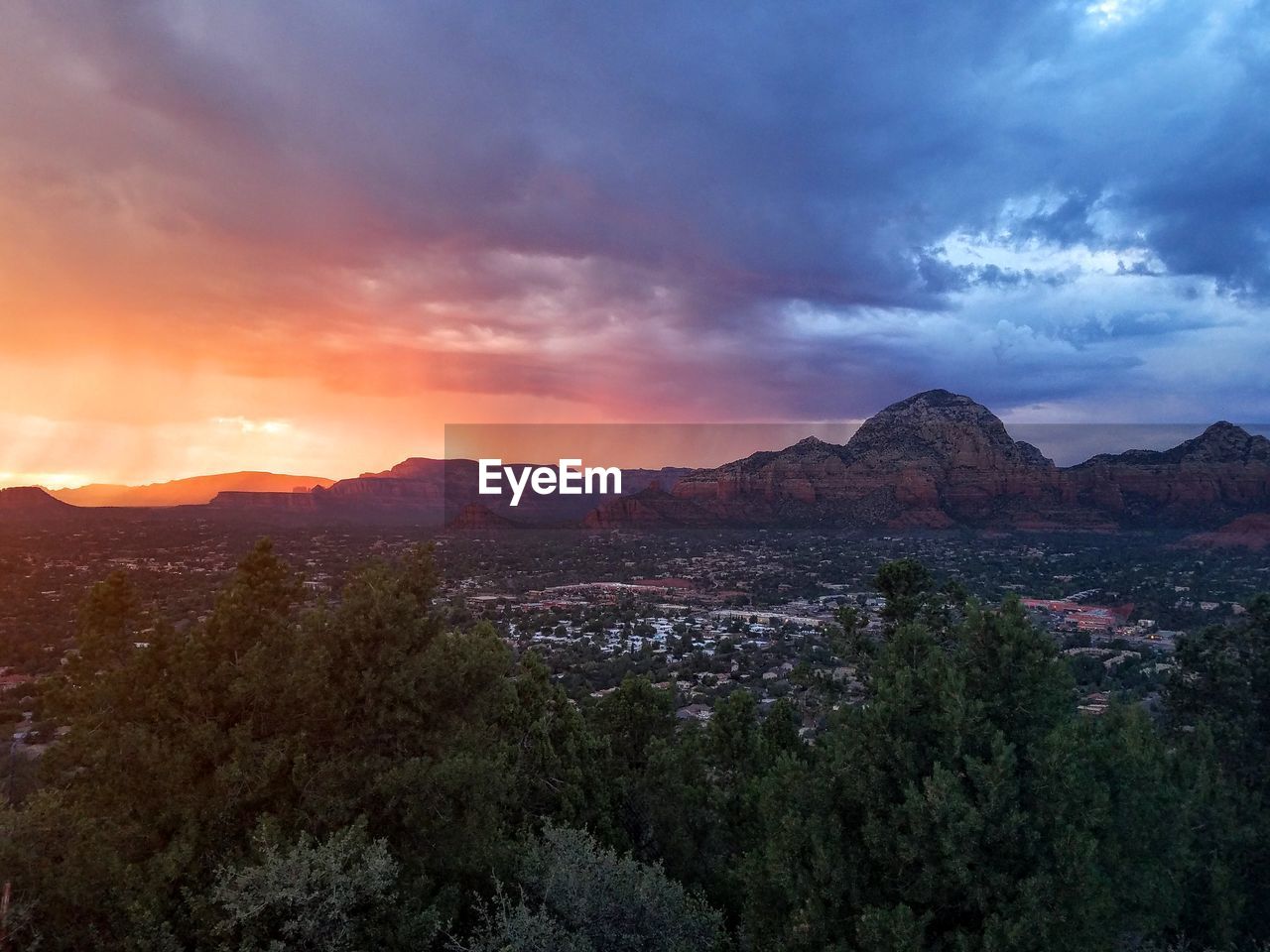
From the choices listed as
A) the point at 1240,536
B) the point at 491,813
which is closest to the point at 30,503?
the point at 491,813

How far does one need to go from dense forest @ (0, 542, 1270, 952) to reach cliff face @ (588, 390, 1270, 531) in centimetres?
11938

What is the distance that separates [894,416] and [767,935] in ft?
506

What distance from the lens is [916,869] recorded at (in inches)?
362

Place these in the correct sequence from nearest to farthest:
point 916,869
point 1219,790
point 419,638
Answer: point 916,869 < point 419,638 < point 1219,790

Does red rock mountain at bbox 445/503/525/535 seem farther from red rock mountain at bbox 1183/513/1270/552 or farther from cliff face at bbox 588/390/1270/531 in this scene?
red rock mountain at bbox 1183/513/1270/552

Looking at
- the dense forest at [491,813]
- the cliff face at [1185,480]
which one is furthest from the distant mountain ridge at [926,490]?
the dense forest at [491,813]

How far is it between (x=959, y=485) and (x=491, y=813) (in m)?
136

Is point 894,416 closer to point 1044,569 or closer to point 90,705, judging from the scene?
point 1044,569

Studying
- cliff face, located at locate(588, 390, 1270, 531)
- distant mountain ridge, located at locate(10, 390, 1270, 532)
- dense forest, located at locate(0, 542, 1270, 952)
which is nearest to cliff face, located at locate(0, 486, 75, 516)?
distant mountain ridge, located at locate(10, 390, 1270, 532)

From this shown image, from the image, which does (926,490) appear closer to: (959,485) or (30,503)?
(959,485)

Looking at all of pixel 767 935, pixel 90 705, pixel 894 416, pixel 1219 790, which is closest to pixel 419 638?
pixel 90 705

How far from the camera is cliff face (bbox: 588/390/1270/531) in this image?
12312 cm

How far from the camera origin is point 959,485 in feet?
434


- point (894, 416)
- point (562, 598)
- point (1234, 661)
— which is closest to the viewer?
point (1234, 661)
